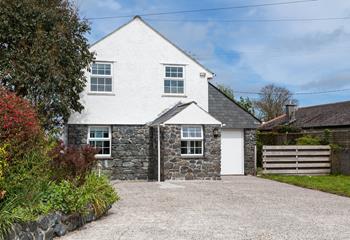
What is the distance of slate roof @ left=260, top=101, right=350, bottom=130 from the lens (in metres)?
34.5

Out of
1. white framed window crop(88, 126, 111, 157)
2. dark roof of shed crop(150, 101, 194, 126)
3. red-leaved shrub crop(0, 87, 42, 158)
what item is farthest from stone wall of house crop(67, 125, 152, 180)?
red-leaved shrub crop(0, 87, 42, 158)

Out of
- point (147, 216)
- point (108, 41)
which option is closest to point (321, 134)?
point (108, 41)

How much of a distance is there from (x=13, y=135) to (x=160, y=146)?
499 inches

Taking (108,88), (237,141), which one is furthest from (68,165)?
(237,141)

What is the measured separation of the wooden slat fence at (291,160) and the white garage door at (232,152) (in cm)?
138

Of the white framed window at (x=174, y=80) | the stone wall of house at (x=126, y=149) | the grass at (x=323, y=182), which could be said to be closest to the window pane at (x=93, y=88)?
the stone wall of house at (x=126, y=149)

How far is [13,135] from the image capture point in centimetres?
767

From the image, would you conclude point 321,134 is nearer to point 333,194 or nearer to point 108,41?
point 333,194

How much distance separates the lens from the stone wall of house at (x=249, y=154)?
23188 mm

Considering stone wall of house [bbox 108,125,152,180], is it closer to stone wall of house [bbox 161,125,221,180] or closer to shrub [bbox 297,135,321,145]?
stone wall of house [bbox 161,125,221,180]

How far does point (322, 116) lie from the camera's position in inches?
1490

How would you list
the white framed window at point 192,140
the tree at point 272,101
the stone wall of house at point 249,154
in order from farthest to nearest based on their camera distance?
1. the tree at point 272,101
2. the stone wall of house at point 249,154
3. the white framed window at point 192,140

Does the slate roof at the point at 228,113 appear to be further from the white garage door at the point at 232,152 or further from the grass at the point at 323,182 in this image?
the grass at the point at 323,182

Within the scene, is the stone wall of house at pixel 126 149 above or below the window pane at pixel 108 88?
below
